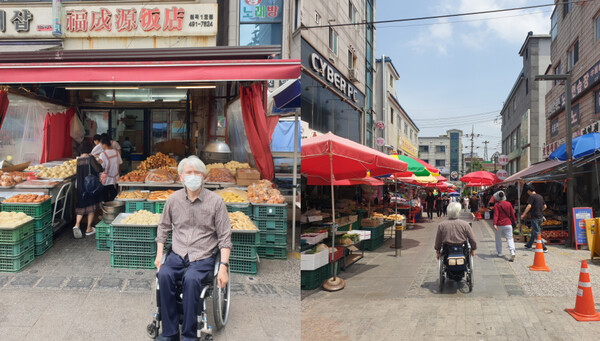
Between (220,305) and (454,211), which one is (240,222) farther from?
(454,211)

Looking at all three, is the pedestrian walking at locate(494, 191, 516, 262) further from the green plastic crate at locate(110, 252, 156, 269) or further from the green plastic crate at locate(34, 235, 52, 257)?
the green plastic crate at locate(34, 235, 52, 257)

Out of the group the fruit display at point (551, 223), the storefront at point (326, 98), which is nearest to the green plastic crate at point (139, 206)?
the storefront at point (326, 98)

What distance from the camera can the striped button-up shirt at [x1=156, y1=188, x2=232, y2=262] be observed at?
4.21m

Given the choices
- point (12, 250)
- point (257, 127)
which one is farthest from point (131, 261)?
point (257, 127)

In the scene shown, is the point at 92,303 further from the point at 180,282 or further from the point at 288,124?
the point at 288,124

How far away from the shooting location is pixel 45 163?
931cm

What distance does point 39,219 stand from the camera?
6762mm

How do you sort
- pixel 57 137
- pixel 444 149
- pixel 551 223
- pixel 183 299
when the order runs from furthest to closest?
pixel 444 149 → pixel 551 223 → pixel 57 137 → pixel 183 299

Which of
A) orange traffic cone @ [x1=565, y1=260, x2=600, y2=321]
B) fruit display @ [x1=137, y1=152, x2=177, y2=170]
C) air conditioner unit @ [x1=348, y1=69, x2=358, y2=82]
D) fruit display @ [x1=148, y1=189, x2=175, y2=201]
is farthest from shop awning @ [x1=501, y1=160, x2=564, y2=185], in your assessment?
fruit display @ [x1=148, y1=189, x2=175, y2=201]

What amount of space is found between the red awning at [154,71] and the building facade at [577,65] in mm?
14076

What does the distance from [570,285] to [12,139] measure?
39.8ft

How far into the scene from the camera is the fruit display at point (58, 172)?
8188mm

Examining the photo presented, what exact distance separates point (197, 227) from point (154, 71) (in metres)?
3.84

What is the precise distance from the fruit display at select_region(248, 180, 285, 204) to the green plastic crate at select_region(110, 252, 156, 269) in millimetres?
1893
